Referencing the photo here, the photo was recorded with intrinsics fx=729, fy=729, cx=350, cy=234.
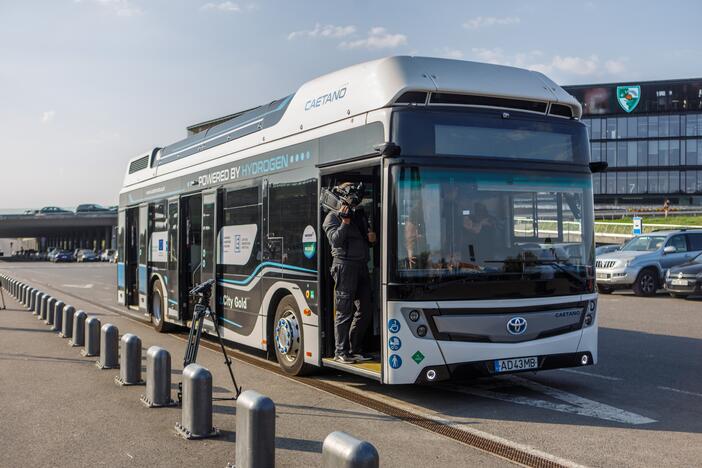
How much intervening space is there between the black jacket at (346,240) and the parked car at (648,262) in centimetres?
1457

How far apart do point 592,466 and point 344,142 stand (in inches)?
162

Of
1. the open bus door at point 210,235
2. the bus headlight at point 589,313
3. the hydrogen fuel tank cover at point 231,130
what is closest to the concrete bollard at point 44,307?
the hydrogen fuel tank cover at point 231,130

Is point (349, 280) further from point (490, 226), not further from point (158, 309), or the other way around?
point (158, 309)

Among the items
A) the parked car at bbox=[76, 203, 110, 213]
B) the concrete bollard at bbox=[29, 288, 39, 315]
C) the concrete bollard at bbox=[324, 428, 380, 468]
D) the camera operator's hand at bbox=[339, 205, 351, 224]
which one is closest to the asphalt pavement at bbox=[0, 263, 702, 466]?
the concrete bollard at bbox=[324, 428, 380, 468]

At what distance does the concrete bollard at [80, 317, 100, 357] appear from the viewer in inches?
436

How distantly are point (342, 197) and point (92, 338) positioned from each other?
5.43m

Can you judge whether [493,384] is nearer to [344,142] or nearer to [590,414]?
[590,414]

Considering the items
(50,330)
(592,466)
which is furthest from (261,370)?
(50,330)

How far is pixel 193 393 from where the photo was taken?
20.4ft

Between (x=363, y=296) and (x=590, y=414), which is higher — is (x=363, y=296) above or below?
above

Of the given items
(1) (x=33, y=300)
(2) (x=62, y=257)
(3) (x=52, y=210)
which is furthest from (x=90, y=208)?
(1) (x=33, y=300)

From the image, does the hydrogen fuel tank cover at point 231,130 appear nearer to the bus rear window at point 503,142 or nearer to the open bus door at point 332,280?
the open bus door at point 332,280

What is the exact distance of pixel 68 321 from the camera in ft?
43.7

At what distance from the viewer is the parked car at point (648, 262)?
20.7 m
